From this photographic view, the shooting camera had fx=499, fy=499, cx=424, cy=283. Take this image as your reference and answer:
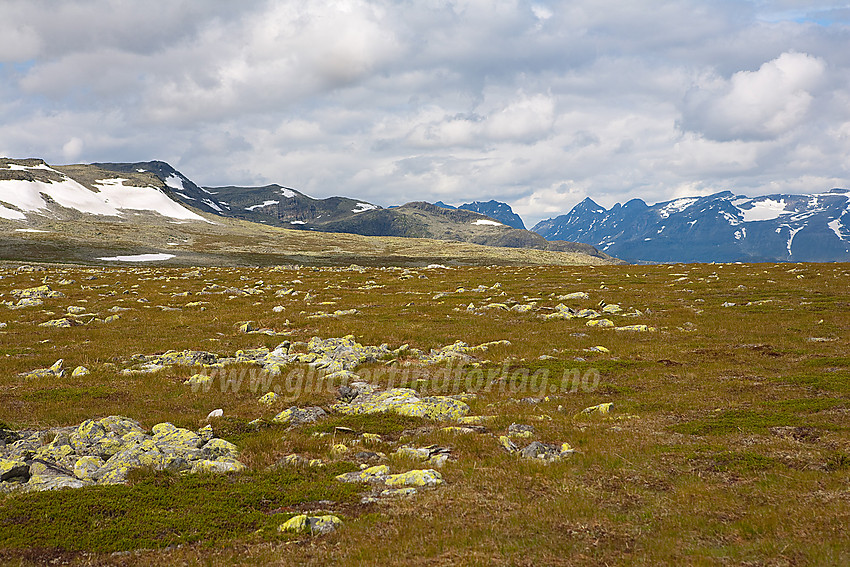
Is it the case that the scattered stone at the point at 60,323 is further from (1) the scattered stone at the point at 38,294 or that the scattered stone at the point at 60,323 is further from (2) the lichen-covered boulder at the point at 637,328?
(2) the lichen-covered boulder at the point at 637,328

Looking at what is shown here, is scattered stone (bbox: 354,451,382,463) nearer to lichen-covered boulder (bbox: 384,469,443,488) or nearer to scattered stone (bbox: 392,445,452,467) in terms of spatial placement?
scattered stone (bbox: 392,445,452,467)

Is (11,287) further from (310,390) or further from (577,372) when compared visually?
(577,372)

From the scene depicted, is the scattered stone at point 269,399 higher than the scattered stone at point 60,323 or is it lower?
higher

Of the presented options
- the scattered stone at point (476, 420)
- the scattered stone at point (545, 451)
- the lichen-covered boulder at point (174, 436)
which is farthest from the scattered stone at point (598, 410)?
the lichen-covered boulder at point (174, 436)

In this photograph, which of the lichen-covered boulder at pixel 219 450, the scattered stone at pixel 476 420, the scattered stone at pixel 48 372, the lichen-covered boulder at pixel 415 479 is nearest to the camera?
the lichen-covered boulder at pixel 415 479

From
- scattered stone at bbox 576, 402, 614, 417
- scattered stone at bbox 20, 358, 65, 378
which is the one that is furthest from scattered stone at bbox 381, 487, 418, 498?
scattered stone at bbox 20, 358, 65, 378

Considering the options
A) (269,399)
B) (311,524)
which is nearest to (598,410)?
(311,524)

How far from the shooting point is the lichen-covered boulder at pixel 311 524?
9.57m

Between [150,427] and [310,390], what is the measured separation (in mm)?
6688

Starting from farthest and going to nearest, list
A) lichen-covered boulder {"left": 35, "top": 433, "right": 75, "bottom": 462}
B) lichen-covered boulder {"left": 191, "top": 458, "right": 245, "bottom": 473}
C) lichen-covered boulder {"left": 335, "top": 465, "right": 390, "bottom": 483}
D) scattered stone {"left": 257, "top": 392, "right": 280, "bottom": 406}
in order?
scattered stone {"left": 257, "top": 392, "right": 280, "bottom": 406}
lichen-covered boulder {"left": 35, "top": 433, "right": 75, "bottom": 462}
lichen-covered boulder {"left": 191, "top": 458, "right": 245, "bottom": 473}
lichen-covered boulder {"left": 335, "top": 465, "right": 390, "bottom": 483}

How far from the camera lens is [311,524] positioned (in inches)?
382

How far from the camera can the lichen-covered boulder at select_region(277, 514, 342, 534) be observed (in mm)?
9570

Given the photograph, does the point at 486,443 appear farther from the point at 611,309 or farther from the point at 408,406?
the point at 611,309

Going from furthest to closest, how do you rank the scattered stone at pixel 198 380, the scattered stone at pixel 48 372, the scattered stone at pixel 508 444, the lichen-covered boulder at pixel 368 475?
the scattered stone at pixel 48 372, the scattered stone at pixel 198 380, the scattered stone at pixel 508 444, the lichen-covered boulder at pixel 368 475
